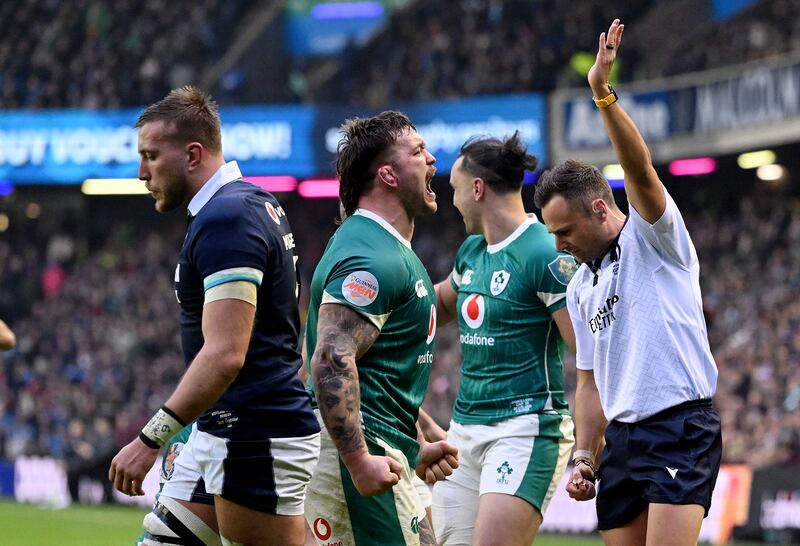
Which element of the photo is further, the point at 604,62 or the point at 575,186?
the point at 575,186

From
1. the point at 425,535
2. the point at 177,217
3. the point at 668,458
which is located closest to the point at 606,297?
the point at 668,458

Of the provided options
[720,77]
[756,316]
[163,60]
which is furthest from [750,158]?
[163,60]

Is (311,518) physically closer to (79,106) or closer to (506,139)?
(506,139)

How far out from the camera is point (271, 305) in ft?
16.0

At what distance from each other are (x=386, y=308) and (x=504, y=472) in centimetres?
185

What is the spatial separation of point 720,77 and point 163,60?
47.6 ft

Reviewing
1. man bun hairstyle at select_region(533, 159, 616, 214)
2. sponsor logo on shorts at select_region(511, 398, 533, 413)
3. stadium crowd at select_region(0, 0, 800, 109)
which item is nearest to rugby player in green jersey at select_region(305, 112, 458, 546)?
man bun hairstyle at select_region(533, 159, 616, 214)

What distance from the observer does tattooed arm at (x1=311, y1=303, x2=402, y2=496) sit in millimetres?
4523

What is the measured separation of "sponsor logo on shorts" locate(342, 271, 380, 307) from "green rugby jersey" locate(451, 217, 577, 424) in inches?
75.5

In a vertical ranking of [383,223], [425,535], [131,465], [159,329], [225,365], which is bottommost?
[159,329]

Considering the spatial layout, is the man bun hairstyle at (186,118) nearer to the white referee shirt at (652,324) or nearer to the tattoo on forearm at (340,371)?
the tattoo on forearm at (340,371)

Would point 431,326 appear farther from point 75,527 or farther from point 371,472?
point 75,527

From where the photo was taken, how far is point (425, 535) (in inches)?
200

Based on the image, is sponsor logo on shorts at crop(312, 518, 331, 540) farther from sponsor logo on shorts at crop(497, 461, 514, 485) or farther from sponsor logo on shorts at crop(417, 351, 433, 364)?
sponsor logo on shorts at crop(497, 461, 514, 485)
